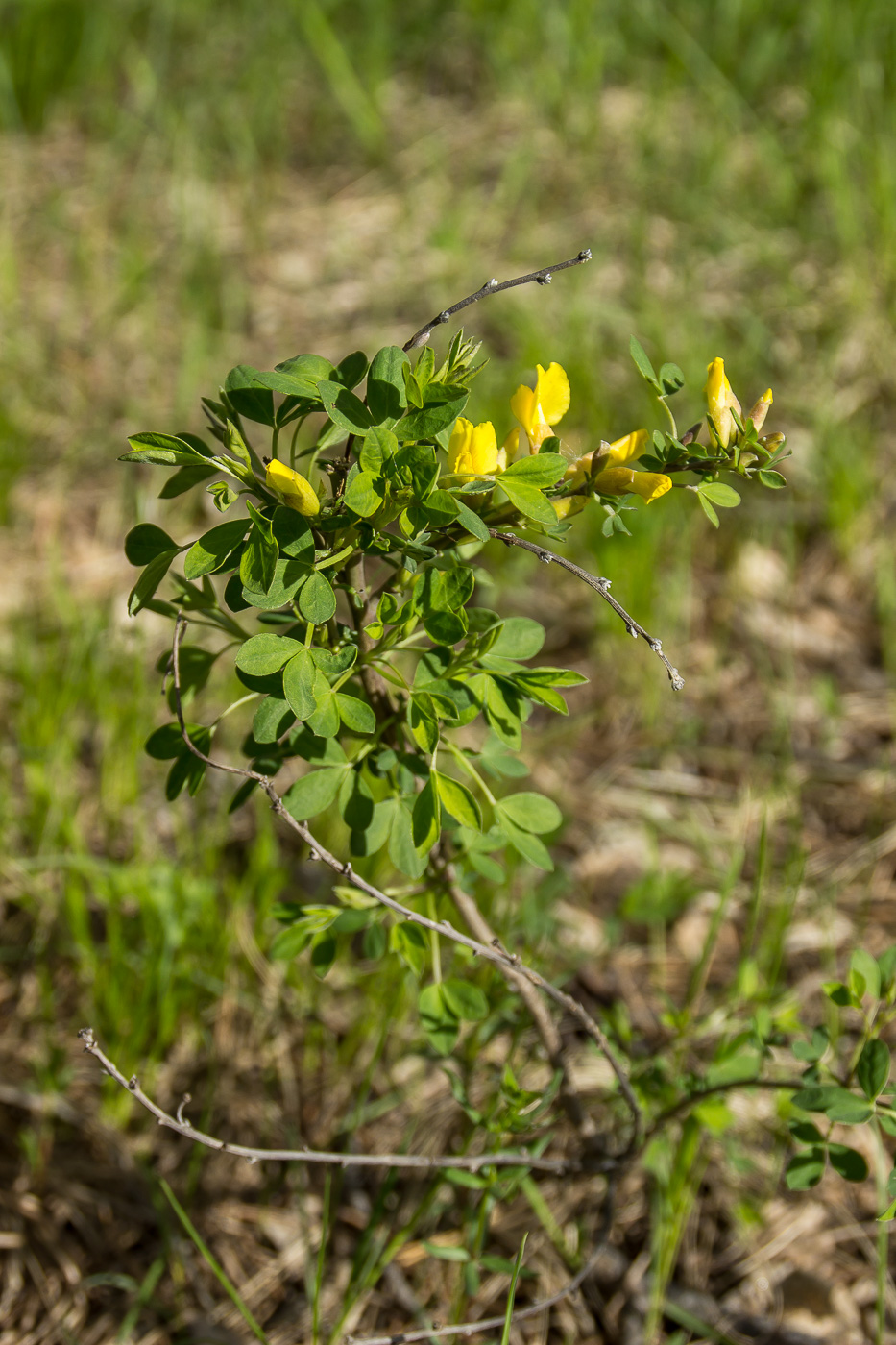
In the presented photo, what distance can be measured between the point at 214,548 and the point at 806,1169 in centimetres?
109

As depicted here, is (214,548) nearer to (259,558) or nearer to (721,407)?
(259,558)

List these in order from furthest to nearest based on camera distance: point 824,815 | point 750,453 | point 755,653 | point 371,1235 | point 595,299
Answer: point 595,299, point 755,653, point 824,815, point 371,1235, point 750,453

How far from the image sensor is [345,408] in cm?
111

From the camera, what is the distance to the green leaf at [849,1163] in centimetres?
138

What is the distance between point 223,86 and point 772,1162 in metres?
4.43

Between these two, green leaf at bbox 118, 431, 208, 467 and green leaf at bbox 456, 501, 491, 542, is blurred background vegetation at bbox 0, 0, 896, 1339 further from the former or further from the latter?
green leaf at bbox 118, 431, 208, 467

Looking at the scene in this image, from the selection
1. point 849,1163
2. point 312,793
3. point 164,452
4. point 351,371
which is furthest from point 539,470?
point 849,1163

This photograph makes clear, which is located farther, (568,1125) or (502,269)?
(502,269)

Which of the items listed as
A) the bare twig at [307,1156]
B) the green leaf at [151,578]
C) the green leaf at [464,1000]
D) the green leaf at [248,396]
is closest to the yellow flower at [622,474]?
the green leaf at [248,396]

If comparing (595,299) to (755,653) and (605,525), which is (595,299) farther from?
(605,525)

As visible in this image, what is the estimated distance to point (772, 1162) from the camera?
1.92 meters

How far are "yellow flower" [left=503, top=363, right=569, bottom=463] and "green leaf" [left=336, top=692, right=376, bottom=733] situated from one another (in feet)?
1.06

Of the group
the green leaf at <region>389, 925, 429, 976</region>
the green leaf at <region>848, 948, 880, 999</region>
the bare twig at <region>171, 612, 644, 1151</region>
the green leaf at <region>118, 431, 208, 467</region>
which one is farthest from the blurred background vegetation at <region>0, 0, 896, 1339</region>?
the green leaf at <region>118, 431, 208, 467</region>

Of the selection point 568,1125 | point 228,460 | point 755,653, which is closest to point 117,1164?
point 568,1125
